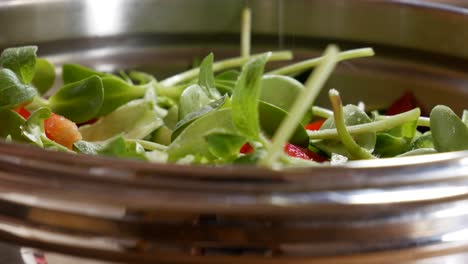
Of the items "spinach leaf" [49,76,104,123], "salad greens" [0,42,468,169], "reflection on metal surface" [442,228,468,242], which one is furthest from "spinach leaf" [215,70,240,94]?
"reflection on metal surface" [442,228,468,242]

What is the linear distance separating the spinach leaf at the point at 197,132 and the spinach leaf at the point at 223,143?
3 cm

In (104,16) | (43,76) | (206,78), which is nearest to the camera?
(206,78)

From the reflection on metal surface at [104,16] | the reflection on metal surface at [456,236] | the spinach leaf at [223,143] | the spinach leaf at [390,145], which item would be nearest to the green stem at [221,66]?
the reflection on metal surface at [104,16]

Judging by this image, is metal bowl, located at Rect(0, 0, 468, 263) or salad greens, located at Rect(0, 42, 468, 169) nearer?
metal bowl, located at Rect(0, 0, 468, 263)

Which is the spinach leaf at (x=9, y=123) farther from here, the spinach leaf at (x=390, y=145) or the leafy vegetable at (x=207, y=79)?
the spinach leaf at (x=390, y=145)

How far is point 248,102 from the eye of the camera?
0.52 m

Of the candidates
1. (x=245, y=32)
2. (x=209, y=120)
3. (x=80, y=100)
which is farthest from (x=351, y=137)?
(x=245, y=32)

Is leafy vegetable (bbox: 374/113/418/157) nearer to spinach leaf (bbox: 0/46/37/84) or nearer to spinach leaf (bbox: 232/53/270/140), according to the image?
spinach leaf (bbox: 232/53/270/140)

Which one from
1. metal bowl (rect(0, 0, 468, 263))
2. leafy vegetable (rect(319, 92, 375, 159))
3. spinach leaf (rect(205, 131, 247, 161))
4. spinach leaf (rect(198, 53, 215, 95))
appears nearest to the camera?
metal bowl (rect(0, 0, 468, 263))

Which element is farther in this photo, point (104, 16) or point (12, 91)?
point (104, 16)

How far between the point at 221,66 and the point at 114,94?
0.14 metres

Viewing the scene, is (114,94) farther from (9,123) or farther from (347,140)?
Answer: (347,140)

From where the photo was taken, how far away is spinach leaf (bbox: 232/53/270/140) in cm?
51

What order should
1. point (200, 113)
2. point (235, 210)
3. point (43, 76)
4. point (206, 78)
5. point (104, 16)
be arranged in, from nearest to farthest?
point (235, 210) < point (200, 113) < point (206, 78) < point (43, 76) < point (104, 16)
